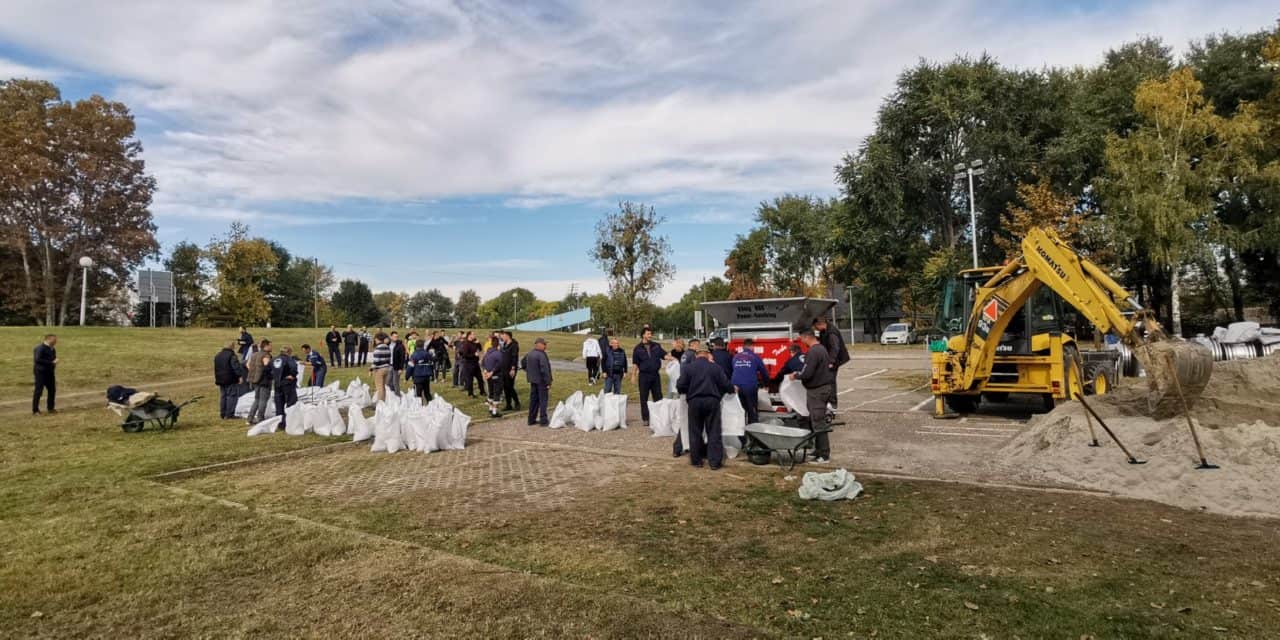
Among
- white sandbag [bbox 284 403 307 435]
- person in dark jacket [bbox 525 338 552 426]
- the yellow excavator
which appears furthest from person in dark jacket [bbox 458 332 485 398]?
the yellow excavator

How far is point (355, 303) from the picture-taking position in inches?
3558

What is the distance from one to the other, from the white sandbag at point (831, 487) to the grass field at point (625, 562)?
0.44ft

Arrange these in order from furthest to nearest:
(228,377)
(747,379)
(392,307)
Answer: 1. (392,307)
2. (228,377)
3. (747,379)

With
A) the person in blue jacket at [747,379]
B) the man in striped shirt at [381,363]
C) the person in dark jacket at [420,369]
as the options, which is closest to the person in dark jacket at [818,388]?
the person in blue jacket at [747,379]

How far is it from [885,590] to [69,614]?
535 centimetres

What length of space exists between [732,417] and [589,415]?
3.70 meters

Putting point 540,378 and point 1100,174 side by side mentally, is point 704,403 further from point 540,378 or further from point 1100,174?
point 1100,174

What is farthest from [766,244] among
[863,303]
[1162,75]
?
[1162,75]

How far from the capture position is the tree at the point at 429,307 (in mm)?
118869

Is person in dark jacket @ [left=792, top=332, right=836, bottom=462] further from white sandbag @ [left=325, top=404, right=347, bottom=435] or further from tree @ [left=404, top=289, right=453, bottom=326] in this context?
tree @ [left=404, top=289, right=453, bottom=326]

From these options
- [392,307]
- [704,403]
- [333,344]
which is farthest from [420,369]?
[392,307]

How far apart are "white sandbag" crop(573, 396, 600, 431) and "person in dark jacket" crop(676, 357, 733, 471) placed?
381 cm

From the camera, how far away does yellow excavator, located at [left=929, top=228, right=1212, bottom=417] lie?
8455 mm

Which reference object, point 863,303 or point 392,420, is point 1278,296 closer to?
point 863,303
